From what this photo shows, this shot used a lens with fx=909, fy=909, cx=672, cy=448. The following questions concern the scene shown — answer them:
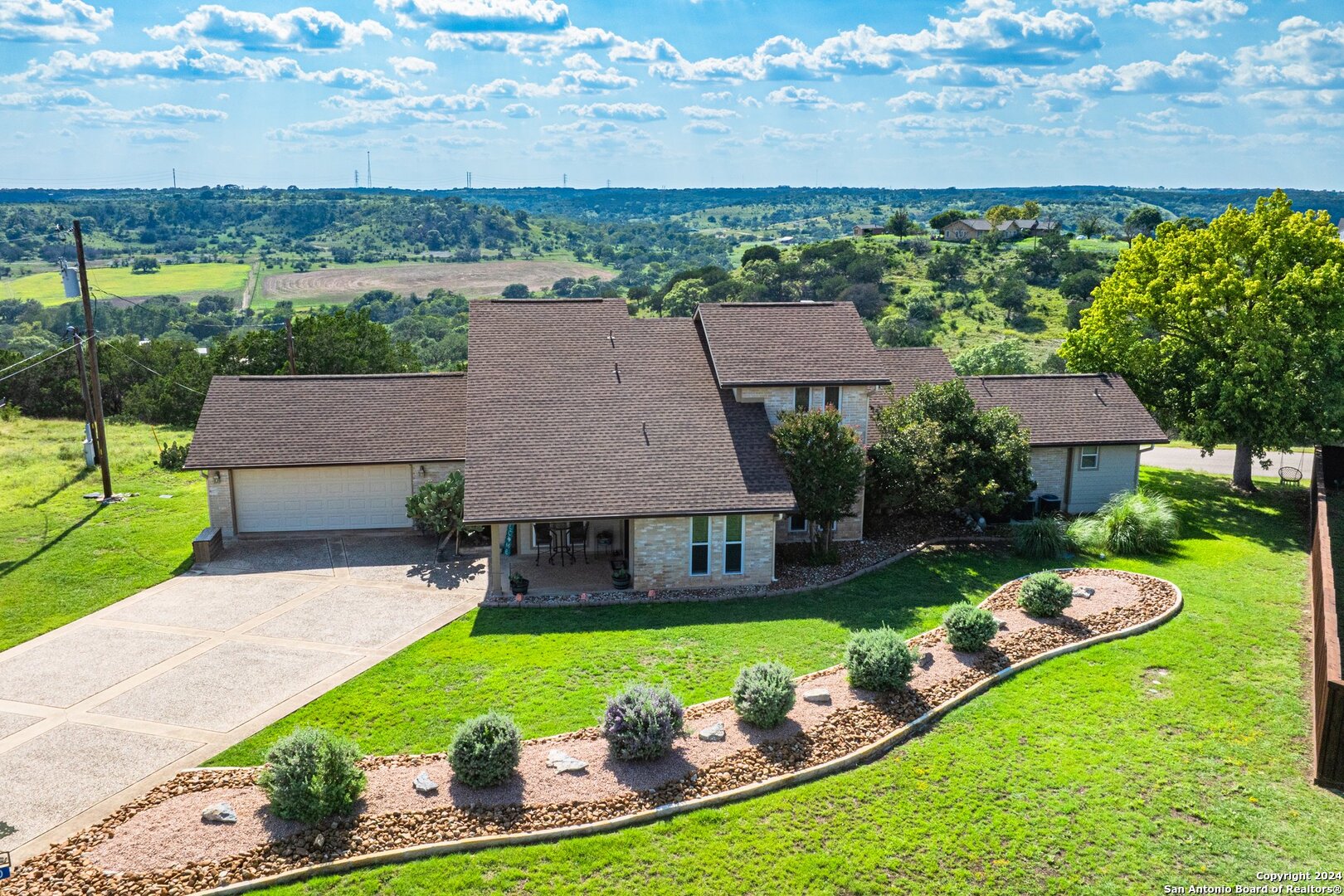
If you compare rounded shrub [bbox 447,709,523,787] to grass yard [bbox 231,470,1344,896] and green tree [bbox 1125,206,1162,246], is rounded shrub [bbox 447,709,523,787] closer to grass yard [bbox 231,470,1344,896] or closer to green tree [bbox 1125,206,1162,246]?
grass yard [bbox 231,470,1344,896]

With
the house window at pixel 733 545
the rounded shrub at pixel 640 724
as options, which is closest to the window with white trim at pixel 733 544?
the house window at pixel 733 545

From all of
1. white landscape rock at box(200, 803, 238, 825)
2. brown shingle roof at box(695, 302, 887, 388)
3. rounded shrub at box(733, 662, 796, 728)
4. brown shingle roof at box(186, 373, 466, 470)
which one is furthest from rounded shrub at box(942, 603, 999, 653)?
brown shingle roof at box(186, 373, 466, 470)

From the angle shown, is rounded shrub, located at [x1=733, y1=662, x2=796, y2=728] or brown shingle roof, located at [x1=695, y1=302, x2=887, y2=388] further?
brown shingle roof, located at [x1=695, y1=302, x2=887, y2=388]

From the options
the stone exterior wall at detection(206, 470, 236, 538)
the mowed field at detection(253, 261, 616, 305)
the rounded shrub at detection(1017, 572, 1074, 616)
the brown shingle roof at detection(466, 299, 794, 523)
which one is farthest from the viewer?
the mowed field at detection(253, 261, 616, 305)

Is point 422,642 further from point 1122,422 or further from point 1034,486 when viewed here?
point 1122,422

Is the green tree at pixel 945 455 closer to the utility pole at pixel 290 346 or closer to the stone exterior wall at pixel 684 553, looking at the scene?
the stone exterior wall at pixel 684 553

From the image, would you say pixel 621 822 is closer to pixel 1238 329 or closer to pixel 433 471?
pixel 433 471

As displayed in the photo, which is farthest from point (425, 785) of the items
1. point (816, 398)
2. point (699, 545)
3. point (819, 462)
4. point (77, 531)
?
point (77, 531)

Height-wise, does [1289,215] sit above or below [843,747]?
above

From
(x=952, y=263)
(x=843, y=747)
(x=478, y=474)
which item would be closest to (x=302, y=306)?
(x=952, y=263)
